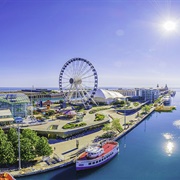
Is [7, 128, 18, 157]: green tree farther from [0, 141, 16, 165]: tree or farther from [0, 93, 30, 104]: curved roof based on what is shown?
[0, 93, 30, 104]: curved roof

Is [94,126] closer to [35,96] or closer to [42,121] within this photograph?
[42,121]

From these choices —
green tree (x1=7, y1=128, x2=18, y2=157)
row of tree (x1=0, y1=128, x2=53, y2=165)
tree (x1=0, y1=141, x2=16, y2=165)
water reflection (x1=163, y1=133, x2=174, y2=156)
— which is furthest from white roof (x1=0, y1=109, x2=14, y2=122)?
water reflection (x1=163, y1=133, x2=174, y2=156)

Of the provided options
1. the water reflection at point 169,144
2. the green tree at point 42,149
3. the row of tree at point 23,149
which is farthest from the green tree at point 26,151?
Answer: the water reflection at point 169,144

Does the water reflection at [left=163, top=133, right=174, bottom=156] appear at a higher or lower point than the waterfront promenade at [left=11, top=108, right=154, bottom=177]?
lower

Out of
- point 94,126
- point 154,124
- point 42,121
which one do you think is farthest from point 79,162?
point 154,124

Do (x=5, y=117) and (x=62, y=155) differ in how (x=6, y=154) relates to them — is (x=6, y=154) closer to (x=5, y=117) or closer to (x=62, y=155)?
(x=62, y=155)

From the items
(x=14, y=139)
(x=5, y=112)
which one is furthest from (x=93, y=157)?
(x=5, y=112)

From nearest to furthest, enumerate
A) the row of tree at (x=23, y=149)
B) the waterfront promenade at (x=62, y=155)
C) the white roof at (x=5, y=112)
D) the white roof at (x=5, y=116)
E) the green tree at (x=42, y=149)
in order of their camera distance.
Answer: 1. the waterfront promenade at (x=62, y=155)
2. the row of tree at (x=23, y=149)
3. the green tree at (x=42, y=149)
4. the white roof at (x=5, y=116)
5. the white roof at (x=5, y=112)

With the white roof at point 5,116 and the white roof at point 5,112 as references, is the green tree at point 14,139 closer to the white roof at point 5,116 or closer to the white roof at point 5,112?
the white roof at point 5,116
